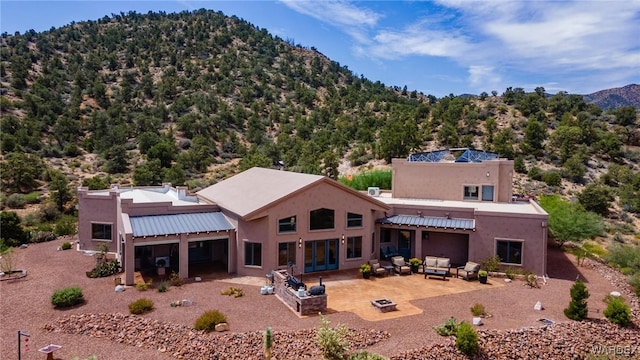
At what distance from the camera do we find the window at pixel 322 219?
22031 millimetres

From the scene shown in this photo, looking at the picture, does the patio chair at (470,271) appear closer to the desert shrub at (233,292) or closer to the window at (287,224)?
the window at (287,224)

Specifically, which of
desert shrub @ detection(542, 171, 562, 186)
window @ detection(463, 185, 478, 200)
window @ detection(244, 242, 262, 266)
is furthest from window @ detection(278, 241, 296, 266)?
desert shrub @ detection(542, 171, 562, 186)

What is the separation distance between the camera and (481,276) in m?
20.8

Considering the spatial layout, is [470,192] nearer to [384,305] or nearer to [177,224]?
[384,305]

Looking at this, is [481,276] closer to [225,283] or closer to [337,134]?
[225,283]

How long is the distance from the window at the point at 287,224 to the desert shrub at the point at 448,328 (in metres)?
9.09

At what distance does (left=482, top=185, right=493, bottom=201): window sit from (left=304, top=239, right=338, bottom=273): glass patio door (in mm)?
12277

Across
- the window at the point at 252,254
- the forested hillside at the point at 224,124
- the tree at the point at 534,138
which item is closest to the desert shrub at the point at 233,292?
the window at the point at 252,254

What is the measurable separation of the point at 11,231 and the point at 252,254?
1864 centimetres

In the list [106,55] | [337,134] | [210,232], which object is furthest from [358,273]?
[106,55]

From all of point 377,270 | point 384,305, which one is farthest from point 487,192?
point 384,305

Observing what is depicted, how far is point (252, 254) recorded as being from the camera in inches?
848

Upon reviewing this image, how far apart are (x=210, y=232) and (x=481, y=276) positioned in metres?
14.1

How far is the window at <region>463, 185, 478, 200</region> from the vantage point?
2883cm
